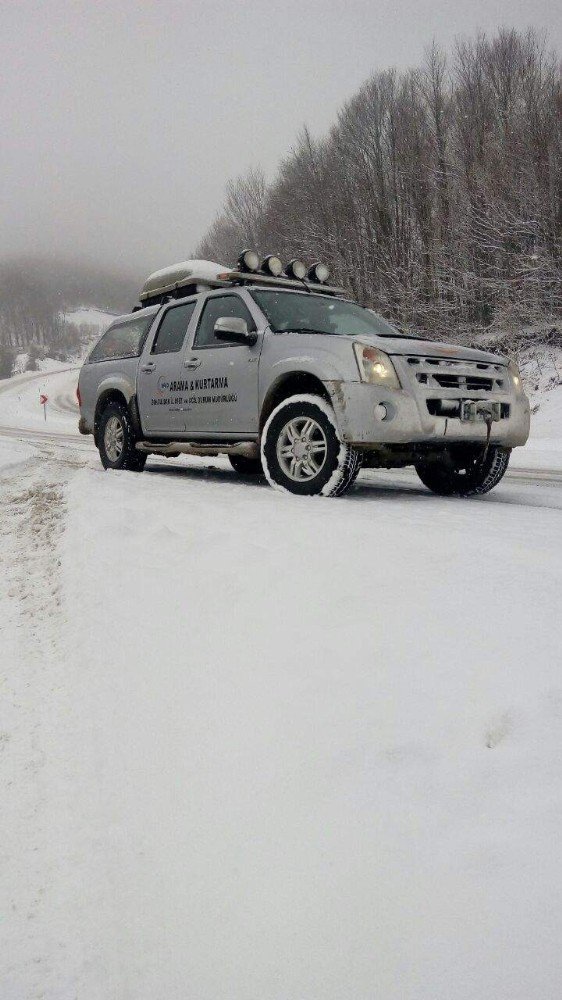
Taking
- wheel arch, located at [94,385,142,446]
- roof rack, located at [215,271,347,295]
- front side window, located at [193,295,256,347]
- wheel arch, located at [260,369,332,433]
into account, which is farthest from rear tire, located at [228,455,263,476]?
wheel arch, located at [260,369,332,433]

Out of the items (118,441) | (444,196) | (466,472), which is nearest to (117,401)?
(118,441)

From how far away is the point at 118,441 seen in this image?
7309mm

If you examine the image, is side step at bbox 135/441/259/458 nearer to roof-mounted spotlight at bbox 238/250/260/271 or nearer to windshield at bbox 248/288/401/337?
windshield at bbox 248/288/401/337

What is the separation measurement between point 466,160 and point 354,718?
27905 mm

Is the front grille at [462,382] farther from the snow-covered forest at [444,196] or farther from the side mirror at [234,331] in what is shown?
the snow-covered forest at [444,196]

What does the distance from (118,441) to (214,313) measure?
1.95 meters

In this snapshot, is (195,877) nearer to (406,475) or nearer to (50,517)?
(50,517)

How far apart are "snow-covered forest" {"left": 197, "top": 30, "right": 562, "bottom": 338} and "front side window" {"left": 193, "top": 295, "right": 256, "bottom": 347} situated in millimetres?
17201

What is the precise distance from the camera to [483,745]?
6.36 feet

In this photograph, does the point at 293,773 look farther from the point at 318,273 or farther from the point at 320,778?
the point at 318,273

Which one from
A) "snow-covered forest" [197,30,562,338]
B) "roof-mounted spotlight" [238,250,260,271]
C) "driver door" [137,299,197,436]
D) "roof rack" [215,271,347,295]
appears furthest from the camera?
"snow-covered forest" [197,30,562,338]

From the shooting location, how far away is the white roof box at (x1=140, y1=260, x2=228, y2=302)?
6.63 m

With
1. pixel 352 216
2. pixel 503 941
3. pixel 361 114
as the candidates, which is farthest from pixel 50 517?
pixel 361 114

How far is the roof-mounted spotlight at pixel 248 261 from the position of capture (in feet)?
19.9
